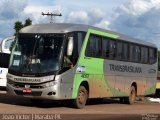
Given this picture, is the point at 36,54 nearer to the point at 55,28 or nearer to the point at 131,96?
the point at 55,28

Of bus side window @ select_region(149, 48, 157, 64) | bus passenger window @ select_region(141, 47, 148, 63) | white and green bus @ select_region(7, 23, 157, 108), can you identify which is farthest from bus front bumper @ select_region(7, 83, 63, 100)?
bus side window @ select_region(149, 48, 157, 64)

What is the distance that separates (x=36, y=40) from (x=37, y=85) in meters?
1.80

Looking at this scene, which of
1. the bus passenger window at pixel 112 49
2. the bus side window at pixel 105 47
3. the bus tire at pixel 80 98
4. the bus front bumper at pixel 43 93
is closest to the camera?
the bus front bumper at pixel 43 93

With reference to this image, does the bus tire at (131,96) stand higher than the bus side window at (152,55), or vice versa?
the bus side window at (152,55)

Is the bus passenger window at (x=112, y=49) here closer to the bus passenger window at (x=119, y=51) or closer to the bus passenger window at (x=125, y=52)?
the bus passenger window at (x=119, y=51)

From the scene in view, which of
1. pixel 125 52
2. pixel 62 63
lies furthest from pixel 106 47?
pixel 62 63

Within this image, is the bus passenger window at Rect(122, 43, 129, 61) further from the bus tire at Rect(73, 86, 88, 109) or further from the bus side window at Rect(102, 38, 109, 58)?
the bus tire at Rect(73, 86, 88, 109)

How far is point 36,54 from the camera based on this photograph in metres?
20.1

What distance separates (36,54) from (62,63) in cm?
108

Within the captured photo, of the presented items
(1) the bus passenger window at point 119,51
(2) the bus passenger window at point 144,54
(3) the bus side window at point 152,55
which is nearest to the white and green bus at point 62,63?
(1) the bus passenger window at point 119,51

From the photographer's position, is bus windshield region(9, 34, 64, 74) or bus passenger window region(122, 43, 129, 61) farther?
bus passenger window region(122, 43, 129, 61)

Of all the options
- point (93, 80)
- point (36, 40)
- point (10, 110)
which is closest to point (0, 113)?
point (10, 110)

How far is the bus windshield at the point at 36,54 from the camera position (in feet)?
65.3

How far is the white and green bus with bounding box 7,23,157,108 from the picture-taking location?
19844 mm
